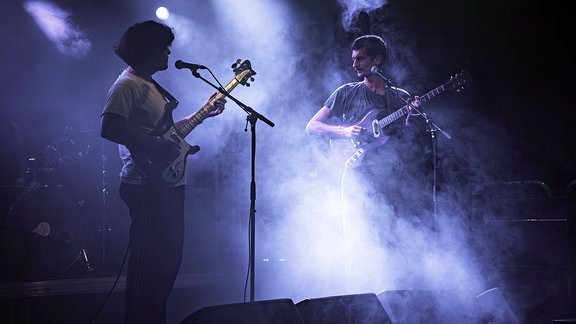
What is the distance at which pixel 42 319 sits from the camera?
155 inches

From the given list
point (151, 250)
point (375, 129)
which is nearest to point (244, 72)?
point (375, 129)

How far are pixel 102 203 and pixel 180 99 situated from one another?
4.01 feet

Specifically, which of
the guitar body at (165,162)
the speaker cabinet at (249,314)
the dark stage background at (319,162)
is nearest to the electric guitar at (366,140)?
the dark stage background at (319,162)

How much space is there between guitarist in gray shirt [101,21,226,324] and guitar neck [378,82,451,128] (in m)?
1.92

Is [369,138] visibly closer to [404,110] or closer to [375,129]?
[375,129]

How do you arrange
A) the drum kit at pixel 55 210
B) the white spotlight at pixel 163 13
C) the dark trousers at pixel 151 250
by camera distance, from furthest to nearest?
the white spotlight at pixel 163 13 → the drum kit at pixel 55 210 → the dark trousers at pixel 151 250

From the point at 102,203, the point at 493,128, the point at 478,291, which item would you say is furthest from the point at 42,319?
the point at 493,128

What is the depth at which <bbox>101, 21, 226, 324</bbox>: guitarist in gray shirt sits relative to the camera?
2748 millimetres

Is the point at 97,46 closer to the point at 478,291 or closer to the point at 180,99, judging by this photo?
the point at 180,99

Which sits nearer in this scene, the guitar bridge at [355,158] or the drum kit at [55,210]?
the guitar bridge at [355,158]

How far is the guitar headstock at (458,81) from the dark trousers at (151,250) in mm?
2630

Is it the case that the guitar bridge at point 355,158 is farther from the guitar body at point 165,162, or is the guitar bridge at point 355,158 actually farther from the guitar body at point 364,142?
the guitar body at point 165,162

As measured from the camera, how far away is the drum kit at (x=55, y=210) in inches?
180

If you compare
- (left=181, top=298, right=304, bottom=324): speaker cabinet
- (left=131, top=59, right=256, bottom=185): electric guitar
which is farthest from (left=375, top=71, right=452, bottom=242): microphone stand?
(left=181, top=298, right=304, bottom=324): speaker cabinet
